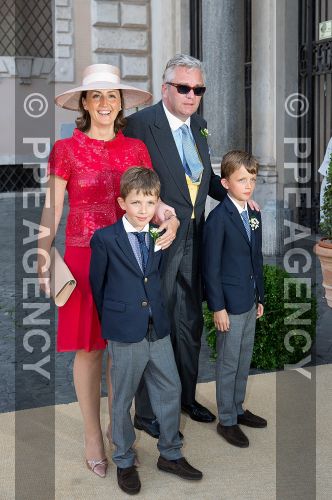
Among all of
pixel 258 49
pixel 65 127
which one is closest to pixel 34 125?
pixel 65 127

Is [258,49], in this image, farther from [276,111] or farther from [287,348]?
[287,348]

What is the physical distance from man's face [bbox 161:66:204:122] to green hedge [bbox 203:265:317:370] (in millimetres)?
1715

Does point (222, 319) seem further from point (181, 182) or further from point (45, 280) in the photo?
point (45, 280)

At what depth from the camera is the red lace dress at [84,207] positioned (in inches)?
137

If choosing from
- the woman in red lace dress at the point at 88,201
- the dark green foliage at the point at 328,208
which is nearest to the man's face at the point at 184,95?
the woman in red lace dress at the point at 88,201

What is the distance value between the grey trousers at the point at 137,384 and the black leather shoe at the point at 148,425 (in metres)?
0.48

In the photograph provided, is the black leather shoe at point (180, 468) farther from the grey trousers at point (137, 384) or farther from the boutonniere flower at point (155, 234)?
the boutonniere flower at point (155, 234)

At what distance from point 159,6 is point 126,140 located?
10250mm

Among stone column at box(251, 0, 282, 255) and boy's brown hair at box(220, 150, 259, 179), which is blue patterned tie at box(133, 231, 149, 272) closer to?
boy's brown hair at box(220, 150, 259, 179)

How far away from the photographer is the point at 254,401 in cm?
440

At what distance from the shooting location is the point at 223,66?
8656mm

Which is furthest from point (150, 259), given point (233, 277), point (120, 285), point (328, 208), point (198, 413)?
point (328, 208)

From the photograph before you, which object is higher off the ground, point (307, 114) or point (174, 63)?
point (307, 114)

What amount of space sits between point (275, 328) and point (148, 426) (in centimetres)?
138
